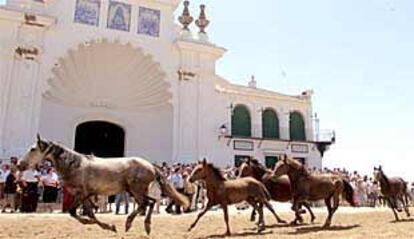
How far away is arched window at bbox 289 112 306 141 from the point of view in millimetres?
31219

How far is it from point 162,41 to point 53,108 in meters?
7.17

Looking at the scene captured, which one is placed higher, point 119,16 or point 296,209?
point 119,16

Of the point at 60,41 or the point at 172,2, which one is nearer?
the point at 60,41

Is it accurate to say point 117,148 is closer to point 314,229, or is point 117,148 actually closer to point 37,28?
point 37,28

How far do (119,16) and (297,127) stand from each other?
14.6m

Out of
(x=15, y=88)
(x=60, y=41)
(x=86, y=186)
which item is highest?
(x=60, y=41)

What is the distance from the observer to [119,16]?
25.0 metres

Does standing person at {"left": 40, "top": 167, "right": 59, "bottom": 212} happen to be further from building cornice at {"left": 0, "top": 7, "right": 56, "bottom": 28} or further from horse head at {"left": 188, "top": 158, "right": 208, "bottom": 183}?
building cornice at {"left": 0, "top": 7, "right": 56, "bottom": 28}

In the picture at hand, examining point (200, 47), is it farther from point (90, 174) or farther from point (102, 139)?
point (90, 174)

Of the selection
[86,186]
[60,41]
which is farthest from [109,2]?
[86,186]

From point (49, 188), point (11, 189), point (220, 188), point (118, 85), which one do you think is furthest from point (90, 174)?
point (118, 85)

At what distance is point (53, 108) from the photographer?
926 inches

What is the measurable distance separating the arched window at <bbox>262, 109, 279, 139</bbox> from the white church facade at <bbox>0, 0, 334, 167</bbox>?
863 millimetres

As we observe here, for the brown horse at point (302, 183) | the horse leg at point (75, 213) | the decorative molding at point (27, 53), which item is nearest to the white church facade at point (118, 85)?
the decorative molding at point (27, 53)
